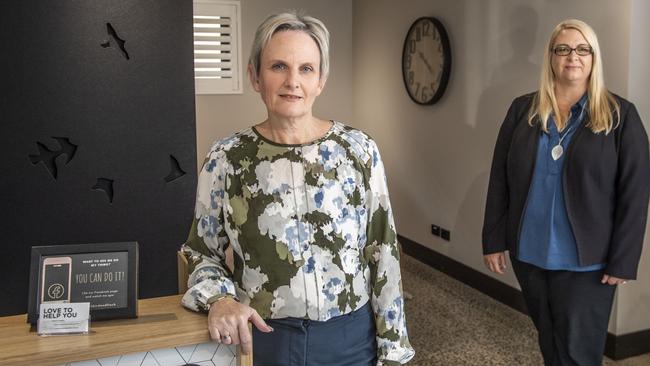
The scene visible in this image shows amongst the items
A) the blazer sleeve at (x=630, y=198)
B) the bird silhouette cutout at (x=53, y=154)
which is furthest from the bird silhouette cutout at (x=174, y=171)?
the blazer sleeve at (x=630, y=198)

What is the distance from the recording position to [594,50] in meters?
2.33

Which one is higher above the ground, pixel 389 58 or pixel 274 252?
pixel 389 58

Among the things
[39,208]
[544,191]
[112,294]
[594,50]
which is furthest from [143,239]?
[594,50]

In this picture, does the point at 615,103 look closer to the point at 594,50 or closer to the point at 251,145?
the point at 594,50

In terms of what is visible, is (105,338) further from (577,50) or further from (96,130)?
(577,50)

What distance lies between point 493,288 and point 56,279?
3323mm

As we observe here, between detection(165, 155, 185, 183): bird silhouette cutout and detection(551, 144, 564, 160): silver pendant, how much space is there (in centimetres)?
140

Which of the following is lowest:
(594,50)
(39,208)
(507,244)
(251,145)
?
(507,244)

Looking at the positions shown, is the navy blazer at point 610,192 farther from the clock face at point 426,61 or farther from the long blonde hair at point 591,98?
the clock face at point 426,61

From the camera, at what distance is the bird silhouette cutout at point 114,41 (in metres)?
2.39

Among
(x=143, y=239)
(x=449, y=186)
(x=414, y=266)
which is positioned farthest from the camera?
(x=414, y=266)

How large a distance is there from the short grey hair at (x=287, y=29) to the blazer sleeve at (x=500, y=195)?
1470 millimetres

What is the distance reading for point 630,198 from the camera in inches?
88.9

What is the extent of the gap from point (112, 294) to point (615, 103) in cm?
187
